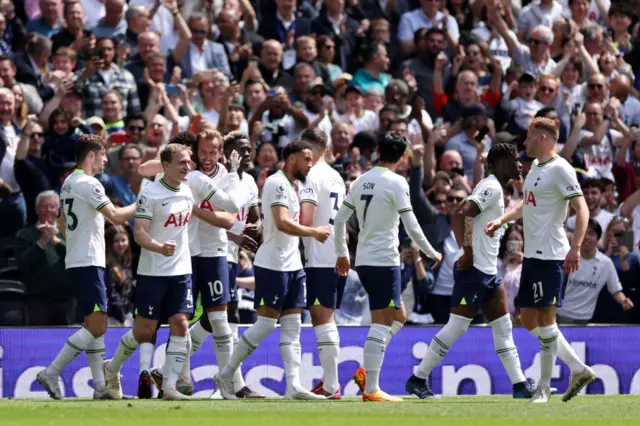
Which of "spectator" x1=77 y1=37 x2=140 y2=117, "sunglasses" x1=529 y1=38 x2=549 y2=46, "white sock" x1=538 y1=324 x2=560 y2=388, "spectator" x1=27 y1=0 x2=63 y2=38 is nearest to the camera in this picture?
"white sock" x1=538 y1=324 x2=560 y2=388

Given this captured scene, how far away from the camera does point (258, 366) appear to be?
17.0 m

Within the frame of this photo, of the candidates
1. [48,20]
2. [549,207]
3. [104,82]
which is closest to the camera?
[549,207]

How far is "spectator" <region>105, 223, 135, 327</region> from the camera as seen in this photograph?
57.5 feet

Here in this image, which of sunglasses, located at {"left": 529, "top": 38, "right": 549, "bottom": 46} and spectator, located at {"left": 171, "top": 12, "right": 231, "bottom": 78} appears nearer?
spectator, located at {"left": 171, "top": 12, "right": 231, "bottom": 78}

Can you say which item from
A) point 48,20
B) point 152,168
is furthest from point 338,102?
point 152,168

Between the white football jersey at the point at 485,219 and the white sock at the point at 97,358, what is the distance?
3.95 meters

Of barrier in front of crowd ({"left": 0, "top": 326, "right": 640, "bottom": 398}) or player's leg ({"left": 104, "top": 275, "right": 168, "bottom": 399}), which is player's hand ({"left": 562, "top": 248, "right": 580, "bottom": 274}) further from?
barrier in front of crowd ({"left": 0, "top": 326, "right": 640, "bottom": 398})

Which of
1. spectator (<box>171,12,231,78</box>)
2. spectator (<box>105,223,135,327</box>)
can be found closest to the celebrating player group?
spectator (<box>105,223,135,327</box>)

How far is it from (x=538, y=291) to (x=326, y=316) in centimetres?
242

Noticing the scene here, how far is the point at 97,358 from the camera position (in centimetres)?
1451

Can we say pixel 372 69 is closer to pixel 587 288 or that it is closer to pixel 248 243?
pixel 587 288

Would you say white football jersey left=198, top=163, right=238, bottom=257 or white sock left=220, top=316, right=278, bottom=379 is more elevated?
white football jersey left=198, top=163, right=238, bottom=257

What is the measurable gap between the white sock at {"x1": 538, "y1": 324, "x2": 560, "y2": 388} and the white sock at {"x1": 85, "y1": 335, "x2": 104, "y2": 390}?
14.8ft

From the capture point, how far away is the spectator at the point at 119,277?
1753cm
